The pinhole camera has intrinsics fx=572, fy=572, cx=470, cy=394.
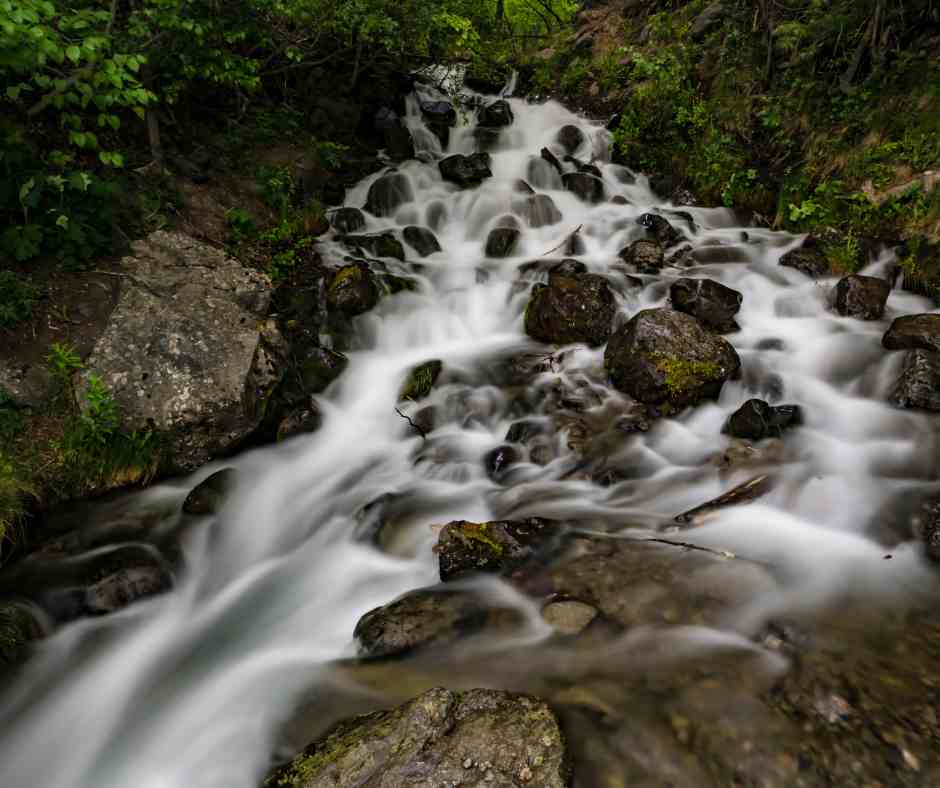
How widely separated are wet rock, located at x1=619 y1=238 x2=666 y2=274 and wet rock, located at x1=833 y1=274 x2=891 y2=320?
2.12 m

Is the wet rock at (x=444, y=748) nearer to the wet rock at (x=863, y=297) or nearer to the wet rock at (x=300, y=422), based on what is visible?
the wet rock at (x=300, y=422)

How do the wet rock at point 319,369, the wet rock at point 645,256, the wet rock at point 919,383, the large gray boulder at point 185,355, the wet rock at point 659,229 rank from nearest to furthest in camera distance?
the large gray boulder at point 185,355
the wet rock at point 919,383
the wet rock at point 319,369
the wet rock at point 645,256
the wet rock at point 659,229

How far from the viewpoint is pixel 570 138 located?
11203 millimetres

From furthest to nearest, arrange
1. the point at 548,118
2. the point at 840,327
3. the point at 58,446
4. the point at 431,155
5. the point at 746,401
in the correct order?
the point at 548,118
the point at 431,155
the point at 840,327
the point at 746,401
the point at 58,446

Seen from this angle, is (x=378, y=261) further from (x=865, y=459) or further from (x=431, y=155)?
(x=865, y=459)

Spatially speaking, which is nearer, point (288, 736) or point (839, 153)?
point (288, 736)

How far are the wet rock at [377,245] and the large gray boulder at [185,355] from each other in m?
2.21

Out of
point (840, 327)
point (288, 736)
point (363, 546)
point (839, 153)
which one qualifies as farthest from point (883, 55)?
point (288, 736)

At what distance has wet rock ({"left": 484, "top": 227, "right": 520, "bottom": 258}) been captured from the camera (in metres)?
8.31

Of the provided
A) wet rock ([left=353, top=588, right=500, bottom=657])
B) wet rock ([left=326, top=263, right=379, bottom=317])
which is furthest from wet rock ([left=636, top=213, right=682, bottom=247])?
wet rock ([left=353, top=588, right=500, bottom=657])

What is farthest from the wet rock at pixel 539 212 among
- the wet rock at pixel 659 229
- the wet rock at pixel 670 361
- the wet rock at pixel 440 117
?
the wet rock at pixel 670 361

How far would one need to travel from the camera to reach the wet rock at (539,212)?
9.05 meters

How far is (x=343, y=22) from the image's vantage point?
24.8 feet

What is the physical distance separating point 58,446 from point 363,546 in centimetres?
242
